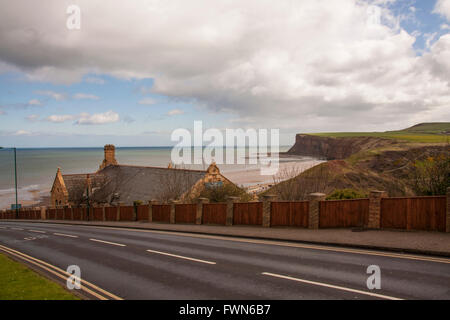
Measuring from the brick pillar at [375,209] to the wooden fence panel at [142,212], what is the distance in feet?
65.5

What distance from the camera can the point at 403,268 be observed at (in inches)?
369

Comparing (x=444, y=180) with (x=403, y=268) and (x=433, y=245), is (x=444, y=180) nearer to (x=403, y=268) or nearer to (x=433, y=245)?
(x=433, y=245)

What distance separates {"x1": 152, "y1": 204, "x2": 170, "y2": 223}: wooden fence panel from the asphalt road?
11.5 meters

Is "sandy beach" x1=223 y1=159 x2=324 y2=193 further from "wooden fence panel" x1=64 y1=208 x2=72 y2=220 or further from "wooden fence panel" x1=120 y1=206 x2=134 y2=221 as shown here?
"wooden fence panel" x1=64 y1=208 x2=72 y2=220

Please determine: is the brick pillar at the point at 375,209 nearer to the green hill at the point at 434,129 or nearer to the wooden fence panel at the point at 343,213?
the wooden fence panel at the point at 343,213

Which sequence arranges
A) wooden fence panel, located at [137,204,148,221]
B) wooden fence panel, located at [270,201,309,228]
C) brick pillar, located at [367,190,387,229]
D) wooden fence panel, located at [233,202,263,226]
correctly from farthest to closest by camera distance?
1. wooden fence panel, located at [137,204,148,221]
2. wooden fence panel, located at [233,202,263,226]
3. wooden fence panel, located at [270,201,309,228]
4. brick pillar, located at [367,190,387,229]

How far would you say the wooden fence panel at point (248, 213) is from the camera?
19.2 meters

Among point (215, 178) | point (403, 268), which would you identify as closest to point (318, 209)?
point (403, 268)

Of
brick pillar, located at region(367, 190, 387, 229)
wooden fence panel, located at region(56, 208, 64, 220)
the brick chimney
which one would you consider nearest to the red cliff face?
the brick chimney

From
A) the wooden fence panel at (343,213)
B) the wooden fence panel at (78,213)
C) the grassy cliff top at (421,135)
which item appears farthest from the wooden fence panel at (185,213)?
the grassy cliff top at (421,135)

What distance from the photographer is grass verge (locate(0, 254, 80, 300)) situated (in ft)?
26.2

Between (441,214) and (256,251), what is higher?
(441,214)
